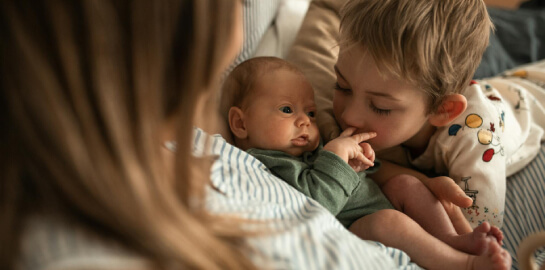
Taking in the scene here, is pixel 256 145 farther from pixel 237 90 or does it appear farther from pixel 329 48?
pixel 329 48

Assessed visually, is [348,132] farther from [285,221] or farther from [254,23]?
[254,23]

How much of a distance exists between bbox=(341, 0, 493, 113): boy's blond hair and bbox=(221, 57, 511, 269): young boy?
0.19 meters

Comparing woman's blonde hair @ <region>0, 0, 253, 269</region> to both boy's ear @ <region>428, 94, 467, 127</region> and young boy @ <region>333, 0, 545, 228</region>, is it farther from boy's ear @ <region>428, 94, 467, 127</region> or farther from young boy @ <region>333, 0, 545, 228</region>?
boy's ear @ <region>428, 94, 467, 127</region>

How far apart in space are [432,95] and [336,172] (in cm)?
32

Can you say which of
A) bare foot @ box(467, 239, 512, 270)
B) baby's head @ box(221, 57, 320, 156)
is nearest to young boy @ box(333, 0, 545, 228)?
baby's head @ box(221, 57, 320, 156)

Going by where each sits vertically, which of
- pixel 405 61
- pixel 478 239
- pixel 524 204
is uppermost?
pixel 405 61

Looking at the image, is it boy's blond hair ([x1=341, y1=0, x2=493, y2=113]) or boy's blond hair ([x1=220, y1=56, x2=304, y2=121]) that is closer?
boy's blond hair ([x1=341, y1=0, x2=493, y2=113])

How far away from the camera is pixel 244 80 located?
1.11 metres

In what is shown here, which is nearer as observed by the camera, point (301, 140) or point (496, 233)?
point (496, 233)

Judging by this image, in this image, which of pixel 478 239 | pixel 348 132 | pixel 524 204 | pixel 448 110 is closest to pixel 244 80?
pixel 348 132

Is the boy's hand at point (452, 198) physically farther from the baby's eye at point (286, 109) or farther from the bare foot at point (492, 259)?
the baby's eye at point (286, 109)

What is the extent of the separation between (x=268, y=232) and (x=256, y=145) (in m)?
0.45

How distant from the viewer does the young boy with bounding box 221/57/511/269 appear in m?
0.90

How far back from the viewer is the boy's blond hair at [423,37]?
95 centimetres
